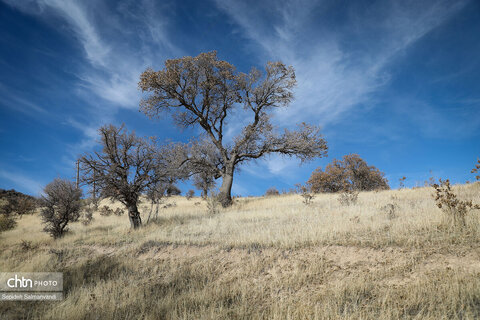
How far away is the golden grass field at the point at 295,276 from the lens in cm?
398

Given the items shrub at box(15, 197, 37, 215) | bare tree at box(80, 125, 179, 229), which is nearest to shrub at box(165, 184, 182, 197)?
bare tree at box(80, 125, 179, 229)

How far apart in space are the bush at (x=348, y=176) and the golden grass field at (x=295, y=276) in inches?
1093

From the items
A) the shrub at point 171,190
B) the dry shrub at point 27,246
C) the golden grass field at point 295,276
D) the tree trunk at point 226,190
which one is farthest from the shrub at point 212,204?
the dry shrub at point 27,246

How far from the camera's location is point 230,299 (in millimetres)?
4805

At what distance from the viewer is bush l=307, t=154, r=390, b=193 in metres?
34.7

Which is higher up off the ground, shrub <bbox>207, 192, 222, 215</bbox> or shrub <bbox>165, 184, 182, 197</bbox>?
shrub <bbox>165, 184, 182, 197</bbox>

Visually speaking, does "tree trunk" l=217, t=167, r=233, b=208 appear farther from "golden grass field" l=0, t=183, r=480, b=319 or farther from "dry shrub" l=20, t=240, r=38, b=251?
"dry shrub" l=20, t=240, r=38, b=251

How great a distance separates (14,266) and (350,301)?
11.3 metres

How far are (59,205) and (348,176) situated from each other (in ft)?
108

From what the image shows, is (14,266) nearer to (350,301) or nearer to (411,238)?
(350,301)

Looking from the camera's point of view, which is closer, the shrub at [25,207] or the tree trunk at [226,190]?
the tree trunk at [226,190]

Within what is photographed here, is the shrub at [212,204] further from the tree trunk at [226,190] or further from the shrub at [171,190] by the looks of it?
Result: the shrub at [171,190]

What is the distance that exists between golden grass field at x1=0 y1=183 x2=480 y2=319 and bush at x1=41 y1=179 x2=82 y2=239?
18.3 ft

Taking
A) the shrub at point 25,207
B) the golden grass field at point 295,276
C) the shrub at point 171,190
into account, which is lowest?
the golden grass field at point 295,276
